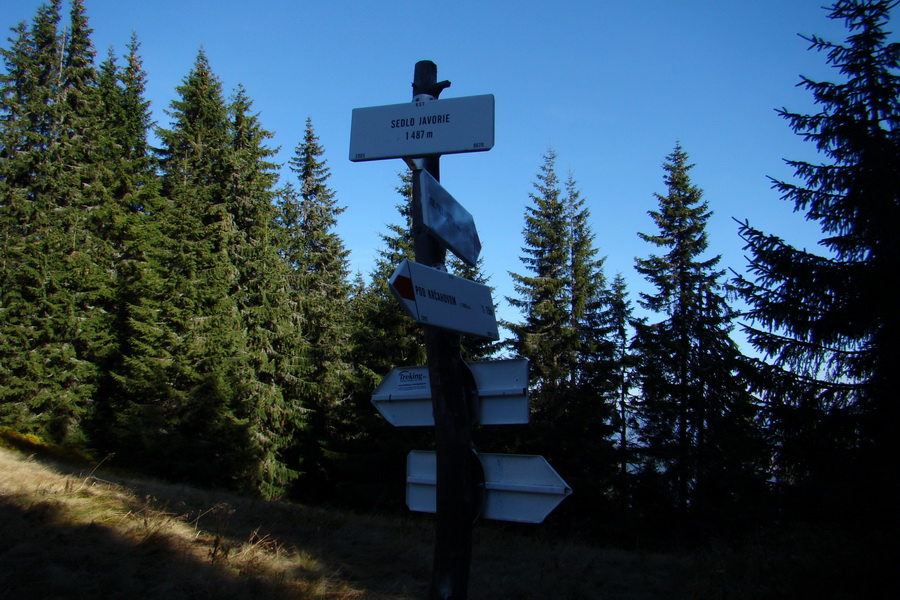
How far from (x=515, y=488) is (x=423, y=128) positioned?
2330mm

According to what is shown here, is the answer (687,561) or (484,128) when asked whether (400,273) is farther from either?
(687,561)

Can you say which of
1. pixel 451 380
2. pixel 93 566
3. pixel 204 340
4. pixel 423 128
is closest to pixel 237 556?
pixel 93 566

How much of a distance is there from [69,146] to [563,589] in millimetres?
28884

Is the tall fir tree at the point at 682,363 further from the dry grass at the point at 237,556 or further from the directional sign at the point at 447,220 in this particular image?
the directional sign at the point at 447,220

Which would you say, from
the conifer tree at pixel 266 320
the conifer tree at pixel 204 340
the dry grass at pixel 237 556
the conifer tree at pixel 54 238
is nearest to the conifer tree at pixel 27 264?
the conifer tree at pixel 54 238

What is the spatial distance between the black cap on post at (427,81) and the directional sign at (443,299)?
59.4 inches

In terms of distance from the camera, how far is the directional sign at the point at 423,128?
3604mm

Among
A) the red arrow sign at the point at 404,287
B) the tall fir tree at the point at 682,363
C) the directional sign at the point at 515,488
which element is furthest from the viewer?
the tall fir tree at the point at 682,363

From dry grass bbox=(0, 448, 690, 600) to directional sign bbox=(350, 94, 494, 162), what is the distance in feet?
13.9

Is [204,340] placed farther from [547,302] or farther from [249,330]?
[547,302]

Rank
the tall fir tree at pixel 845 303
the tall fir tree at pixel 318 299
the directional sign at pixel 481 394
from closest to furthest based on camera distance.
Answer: the directional sign at pixel 481 394 → the tall fir tree at pixel 845 303 → the tall fir tree at pixel 318 299

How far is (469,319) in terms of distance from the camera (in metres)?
3.33

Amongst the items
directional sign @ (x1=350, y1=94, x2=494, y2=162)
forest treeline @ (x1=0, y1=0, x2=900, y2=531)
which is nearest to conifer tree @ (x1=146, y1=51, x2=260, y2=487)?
forest treeline @ (x1=0, y1=0, x2=900, y2=531)

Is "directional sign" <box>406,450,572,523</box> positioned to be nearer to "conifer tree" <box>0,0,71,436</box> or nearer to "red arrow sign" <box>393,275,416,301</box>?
"red arrow sign" <box>393,275,416,301</box>
